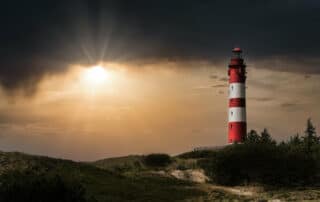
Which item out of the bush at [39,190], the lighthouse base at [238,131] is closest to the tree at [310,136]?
the lighthouse base at [238,131]

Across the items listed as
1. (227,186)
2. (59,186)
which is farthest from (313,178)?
(59,186)

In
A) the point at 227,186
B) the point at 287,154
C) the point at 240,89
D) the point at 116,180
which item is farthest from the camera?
the point at 240,89

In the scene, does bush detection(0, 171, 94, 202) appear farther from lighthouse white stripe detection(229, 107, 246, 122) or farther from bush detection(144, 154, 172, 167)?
lighthouse white stripe detection(229, 107, 246, 122)

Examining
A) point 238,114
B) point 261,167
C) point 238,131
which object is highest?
point 238,114

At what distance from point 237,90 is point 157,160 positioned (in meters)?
16.1

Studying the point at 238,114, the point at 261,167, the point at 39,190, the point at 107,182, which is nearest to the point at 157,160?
the point at 238,114

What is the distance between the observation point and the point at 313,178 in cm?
5209

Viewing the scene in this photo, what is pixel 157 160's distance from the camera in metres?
60.8

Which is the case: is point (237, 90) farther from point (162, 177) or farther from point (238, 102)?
point (162, 177)

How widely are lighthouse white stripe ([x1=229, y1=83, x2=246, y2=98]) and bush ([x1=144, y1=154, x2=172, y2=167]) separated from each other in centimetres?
1394

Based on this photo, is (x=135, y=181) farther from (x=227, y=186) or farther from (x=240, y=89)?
(x=240, y=89)

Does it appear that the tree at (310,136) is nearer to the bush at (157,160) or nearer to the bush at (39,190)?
the bush at (157,160)

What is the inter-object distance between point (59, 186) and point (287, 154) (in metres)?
30.9

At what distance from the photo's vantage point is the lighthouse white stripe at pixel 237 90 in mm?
69219
